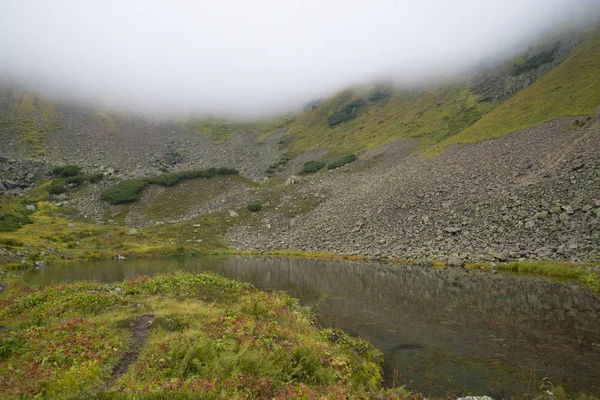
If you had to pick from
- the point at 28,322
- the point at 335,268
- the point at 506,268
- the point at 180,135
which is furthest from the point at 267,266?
the point at 180,135

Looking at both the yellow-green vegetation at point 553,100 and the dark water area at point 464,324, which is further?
the yellow-green vegetation at point 553,100

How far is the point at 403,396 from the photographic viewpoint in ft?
35.6

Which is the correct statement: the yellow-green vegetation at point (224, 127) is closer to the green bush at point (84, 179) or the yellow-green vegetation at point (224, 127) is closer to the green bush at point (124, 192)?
the green bush at point (84, 179)

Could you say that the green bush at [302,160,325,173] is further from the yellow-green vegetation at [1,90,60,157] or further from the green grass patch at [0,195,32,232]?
the yellow-green vegetation at [1,90,60,157]

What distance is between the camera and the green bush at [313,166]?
108m

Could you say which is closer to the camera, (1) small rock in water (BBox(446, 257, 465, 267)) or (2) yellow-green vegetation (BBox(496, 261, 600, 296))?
(2) yellow-green vegetation (BBox(496, 261, 600, 296))

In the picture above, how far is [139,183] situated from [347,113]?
302 feet

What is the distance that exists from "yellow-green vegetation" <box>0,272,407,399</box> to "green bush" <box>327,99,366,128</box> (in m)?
137

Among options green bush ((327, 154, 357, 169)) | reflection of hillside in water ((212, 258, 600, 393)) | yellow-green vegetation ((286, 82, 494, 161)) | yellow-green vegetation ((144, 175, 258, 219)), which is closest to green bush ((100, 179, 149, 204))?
yellow-green vegetation ((144, 175, 258, 219))

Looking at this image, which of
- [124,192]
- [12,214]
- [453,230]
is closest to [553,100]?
[453,230]

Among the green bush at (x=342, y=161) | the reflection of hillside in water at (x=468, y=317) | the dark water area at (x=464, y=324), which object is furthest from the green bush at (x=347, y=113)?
the reflection of hillside in water at (x=468, y=317)

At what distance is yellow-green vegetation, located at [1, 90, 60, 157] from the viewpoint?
126162 mm

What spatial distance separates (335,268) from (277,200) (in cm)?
4615

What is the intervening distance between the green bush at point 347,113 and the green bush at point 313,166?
43.1 m
